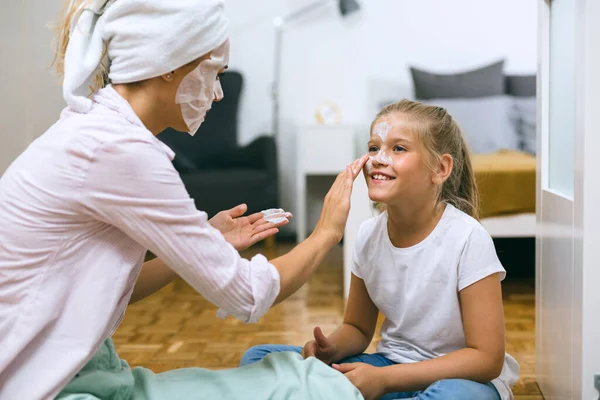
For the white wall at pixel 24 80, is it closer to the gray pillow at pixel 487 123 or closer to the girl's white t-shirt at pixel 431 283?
the girl's white t-shirt at pixel 431 283

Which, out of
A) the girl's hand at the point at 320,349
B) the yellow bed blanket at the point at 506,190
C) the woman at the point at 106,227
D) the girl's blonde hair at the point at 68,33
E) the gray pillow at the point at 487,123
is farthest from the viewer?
the gray pillow at the point at 487,123

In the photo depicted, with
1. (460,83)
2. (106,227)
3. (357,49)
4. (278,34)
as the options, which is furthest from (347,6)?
(106,227)

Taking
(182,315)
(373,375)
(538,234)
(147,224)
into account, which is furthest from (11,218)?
(182,315)

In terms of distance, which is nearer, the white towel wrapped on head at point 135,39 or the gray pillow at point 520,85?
the white towel wrapped on head at point 135,39

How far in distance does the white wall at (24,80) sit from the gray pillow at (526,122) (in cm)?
250

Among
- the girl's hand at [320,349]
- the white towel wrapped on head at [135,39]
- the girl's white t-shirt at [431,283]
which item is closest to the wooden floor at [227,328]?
the girl's white t-shirt at [431,283]

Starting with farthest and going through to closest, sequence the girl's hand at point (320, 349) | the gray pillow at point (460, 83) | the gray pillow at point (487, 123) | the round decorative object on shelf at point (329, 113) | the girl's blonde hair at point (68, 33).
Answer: the round decorative object on shelf at point (329, 113) < the gray pillow at point (460, 83) < the gray pillow at point (487, 123) < the girl's hand at point (320, 349) < the girl's blonde hair at point (68, 33)

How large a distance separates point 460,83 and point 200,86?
349cm

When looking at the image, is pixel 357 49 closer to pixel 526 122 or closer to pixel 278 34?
pixel 278 34

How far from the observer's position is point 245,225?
1.31 m

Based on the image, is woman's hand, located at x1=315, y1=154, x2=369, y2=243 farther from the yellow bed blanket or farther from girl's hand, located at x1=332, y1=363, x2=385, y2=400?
the yellow bed blanket

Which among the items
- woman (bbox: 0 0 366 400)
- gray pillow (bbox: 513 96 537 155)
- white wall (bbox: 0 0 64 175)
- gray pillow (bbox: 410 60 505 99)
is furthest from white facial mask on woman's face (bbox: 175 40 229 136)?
gray pillow (bbox: 410 60 505 99)

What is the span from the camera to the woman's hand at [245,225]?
4.20 ft

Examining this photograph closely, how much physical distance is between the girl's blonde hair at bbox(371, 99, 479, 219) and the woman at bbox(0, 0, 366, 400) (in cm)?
46
